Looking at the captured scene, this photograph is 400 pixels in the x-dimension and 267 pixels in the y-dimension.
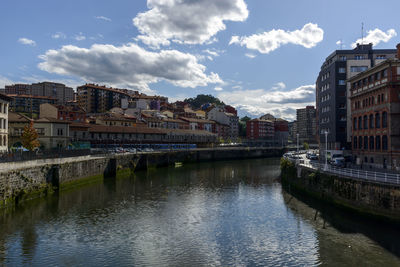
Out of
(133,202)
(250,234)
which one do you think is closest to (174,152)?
(133,202)

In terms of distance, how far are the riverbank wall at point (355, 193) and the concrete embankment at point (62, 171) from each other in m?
37.0

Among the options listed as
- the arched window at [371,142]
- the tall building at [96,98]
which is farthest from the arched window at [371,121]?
the tall building at [96,98]

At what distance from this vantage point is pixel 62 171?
4984 centimetres

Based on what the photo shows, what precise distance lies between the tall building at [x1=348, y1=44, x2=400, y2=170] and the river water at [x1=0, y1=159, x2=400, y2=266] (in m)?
16.4

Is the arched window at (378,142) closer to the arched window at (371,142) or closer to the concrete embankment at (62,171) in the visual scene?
the arched window at (371,142)

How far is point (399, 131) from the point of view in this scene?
156 feet

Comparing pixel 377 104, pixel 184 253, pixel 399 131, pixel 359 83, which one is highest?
pixel 359 83

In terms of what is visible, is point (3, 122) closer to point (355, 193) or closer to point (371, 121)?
point (355, 193)

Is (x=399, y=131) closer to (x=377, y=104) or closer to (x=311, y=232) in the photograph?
(x=377, y=104)

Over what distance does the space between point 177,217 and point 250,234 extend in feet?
30.8

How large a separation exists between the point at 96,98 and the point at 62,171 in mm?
147000

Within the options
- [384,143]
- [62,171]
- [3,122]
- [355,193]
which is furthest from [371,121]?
[3,122]

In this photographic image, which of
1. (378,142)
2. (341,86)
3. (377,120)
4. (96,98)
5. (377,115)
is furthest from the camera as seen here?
(96,98)

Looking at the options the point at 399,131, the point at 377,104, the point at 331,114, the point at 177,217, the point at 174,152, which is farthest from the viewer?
the point at 174,152
